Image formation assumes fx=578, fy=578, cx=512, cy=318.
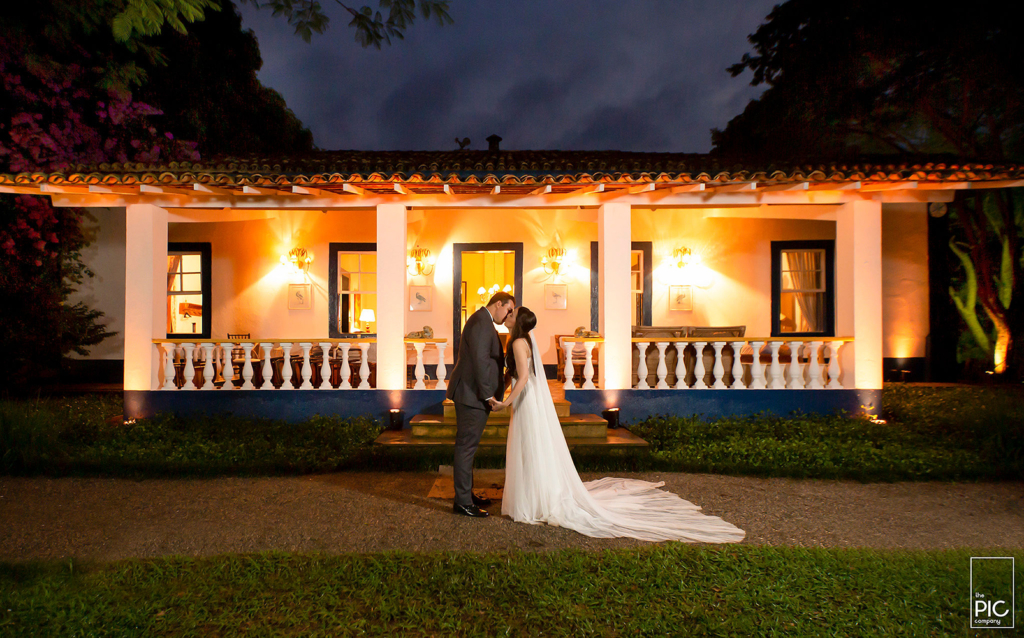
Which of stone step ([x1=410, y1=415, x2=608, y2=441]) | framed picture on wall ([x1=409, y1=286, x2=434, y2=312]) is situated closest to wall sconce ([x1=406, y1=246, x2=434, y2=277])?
framed picture on wall ([x1=409, y1=286, x2=434, y2=312])

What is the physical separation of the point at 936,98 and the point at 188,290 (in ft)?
47.9

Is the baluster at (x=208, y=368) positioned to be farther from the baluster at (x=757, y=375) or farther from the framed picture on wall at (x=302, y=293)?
the baluster at (x=757, y=375)

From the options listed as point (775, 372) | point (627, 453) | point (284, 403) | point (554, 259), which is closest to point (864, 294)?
point (775, 372)

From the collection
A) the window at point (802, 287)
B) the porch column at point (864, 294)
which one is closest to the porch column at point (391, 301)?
the porch column at point (864, 294)

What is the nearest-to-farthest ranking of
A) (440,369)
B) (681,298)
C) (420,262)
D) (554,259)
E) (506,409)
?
1. (506,409)
2. (440,369)
3. (554,259)
4. (420,262)
5. (681,298)

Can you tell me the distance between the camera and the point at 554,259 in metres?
10.5

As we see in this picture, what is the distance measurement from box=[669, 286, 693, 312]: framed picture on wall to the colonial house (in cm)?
4

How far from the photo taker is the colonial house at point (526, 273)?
725cm

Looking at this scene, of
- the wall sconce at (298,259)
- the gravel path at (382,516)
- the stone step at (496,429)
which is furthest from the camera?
the wall sconce at (298,259)

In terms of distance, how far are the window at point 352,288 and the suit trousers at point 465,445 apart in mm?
6580

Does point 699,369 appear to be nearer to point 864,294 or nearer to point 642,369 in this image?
point 642,369

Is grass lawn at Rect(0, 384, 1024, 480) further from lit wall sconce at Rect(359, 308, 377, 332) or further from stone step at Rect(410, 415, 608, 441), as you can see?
lit wall sconce at Rect(359, 308, 377, 332)

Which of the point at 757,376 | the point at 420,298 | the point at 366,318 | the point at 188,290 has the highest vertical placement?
the point at 188,290

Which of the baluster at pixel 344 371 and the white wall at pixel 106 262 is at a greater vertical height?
the white wall at pixel 106 262
